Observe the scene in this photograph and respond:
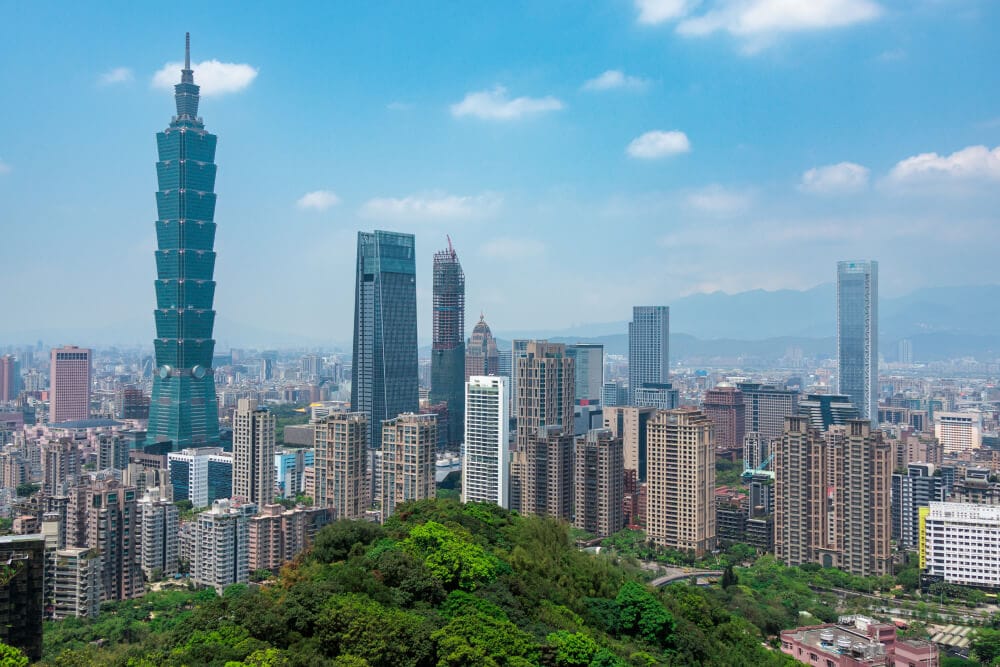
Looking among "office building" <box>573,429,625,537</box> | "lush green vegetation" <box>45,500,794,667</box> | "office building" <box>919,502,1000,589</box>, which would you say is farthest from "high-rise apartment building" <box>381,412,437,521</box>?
"office building" <box>919,502,1000,589</box>

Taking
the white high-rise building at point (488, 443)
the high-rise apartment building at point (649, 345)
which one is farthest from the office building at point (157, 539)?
the high-rise apartment building at point (649, 345)

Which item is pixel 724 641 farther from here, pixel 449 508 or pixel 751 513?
pixel 751 513

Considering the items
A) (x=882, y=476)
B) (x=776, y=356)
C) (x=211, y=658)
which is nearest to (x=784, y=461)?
(x=882, y=476)

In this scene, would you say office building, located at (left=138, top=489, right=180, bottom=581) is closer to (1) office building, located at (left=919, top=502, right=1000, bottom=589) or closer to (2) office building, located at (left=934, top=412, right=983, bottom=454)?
(1) office building, located at (left=919, top=502, right=1000, bottom=589)

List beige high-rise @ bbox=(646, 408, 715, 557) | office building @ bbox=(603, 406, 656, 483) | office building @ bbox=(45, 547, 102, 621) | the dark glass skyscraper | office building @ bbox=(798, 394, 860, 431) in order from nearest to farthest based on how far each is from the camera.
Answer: office building @ bbox=(45, 547, 102, 621), beige high-rise @ bbox=(646, 408, 715, 557), office building @ bbox=(603, 406, 656, 483), office building @ bbox=(798, 394, 860, 431), the dark glass skyscraper

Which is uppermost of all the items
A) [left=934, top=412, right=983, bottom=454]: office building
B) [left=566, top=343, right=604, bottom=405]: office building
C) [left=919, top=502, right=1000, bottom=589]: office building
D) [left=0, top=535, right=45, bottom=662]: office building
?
[left=566, top=343, right=604, bottom=405]: office building

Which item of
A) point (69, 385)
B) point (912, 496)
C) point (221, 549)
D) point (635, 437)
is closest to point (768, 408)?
point (635, 437)

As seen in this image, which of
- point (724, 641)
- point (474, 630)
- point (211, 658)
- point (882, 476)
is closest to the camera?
point (211, 658)

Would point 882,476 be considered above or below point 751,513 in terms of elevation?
above
